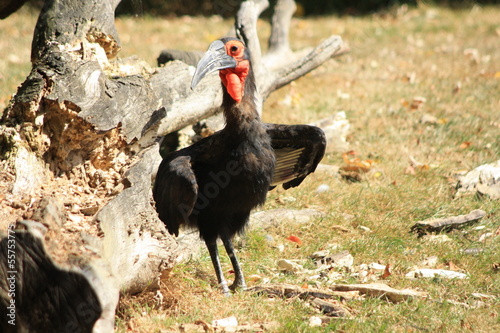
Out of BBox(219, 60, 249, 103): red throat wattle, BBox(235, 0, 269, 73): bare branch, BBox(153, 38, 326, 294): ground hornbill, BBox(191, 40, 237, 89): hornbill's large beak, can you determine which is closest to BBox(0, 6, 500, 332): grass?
BBox(153, 38, 326, 294): ground hornbill

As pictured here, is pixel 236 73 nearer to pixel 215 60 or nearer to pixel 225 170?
pixel 215 60

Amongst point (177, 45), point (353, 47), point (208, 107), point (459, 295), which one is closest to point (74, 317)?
point (459, 295)

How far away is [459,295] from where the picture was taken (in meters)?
3.49

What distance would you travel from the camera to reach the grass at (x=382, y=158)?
10.6ft

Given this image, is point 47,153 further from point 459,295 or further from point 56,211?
point 459,295

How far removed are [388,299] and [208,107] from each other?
2220 mm

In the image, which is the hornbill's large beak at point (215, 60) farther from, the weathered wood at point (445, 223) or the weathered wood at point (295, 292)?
the weathered wood at point (445, 223)

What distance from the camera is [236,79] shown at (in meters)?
3.67

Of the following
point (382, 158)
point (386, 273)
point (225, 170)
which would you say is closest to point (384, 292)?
point (386, 273)

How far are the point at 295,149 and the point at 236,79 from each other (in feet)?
2.42

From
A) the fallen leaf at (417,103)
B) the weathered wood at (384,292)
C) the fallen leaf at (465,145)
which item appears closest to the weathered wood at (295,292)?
the weathered wood at (384,292)

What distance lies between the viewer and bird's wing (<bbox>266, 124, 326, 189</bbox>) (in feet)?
12.9

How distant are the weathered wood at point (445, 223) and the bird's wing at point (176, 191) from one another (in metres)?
1.85

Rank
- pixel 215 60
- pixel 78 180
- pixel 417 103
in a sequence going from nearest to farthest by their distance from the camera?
pixel 78 180 < pixel 215 60 < pixel 417 103
